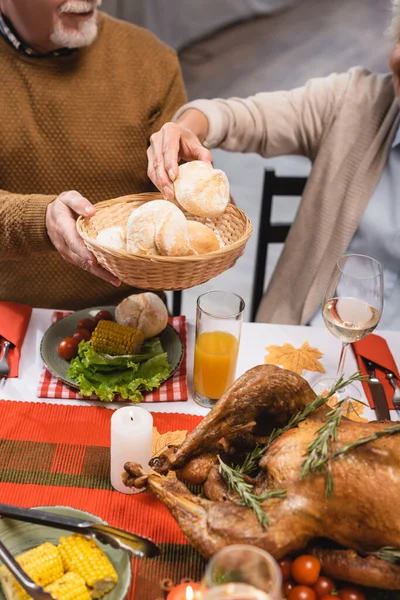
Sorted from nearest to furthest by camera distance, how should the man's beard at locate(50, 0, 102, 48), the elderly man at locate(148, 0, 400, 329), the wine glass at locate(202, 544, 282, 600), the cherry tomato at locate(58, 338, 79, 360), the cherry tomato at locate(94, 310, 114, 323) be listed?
the wine glass at locate(202, 544, 282, 600) → the cherry tomato at locate(58, 338, 79, 360) → the cherry tomato at locate(94, 310, 114, 323) → the man's beard at locate(50, 0, 102, 48) → the elderly man at locate(148, 0, 400, 329)

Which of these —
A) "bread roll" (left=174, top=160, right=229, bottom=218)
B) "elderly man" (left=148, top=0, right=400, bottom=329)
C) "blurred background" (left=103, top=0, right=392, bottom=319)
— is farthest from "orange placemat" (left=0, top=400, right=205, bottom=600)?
"blurred background" (left=103, top=0, right=392, bottom=319)

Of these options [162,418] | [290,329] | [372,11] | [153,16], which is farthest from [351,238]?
[153,16]

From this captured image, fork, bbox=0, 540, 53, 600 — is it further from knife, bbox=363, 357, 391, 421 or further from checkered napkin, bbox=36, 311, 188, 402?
knife, bbox=363, 357, 391, 421

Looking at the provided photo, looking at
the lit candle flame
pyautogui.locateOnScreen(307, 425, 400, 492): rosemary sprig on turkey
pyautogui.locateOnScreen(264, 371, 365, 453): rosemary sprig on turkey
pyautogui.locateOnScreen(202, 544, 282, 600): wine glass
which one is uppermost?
pyautogui.locateOnScreen(202, 544, 282, 600): wine glass

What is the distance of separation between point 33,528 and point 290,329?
924mm

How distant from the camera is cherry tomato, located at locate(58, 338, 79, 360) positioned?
1477 millimetres

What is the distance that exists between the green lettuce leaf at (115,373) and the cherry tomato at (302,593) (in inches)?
22.7

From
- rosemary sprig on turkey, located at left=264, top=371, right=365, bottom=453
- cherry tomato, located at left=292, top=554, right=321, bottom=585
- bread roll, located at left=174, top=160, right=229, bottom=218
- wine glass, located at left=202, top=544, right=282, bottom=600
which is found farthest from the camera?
bread roll, located at left=174, top=160, right=229, bottom=218

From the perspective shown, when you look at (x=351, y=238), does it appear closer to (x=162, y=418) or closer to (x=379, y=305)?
(x=379, y=305)

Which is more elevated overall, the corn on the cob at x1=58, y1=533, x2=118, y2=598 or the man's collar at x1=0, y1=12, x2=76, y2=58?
the man's collar at x1=0, y1=12, x2=76, y2=58

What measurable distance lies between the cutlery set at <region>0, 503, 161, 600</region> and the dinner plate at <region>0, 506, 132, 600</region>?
20 mm

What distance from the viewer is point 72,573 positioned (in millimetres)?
930

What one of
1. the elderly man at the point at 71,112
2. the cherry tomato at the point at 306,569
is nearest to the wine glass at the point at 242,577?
the cherry tomato at the point at 306,569

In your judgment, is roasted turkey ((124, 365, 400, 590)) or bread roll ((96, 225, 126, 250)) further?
bread roll ((96, 225, 126, 250))
